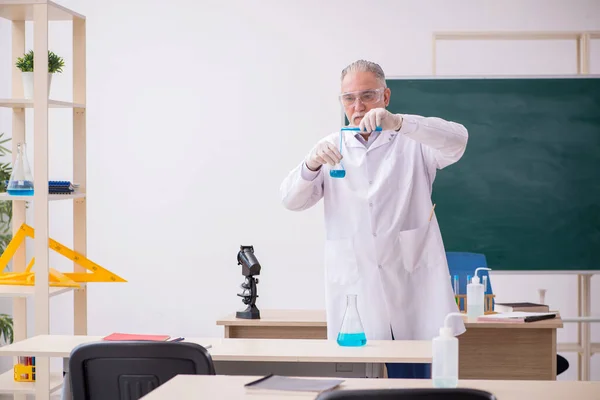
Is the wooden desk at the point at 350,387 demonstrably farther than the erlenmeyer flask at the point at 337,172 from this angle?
No

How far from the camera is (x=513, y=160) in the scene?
15.7 feet

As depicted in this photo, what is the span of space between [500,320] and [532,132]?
1.57 meters

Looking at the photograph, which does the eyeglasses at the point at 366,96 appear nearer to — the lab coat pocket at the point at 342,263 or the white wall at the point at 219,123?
the lab coat pocket at the point at 342,263

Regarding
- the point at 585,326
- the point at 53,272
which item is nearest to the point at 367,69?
the point at 53,272

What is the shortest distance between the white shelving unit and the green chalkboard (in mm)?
1891

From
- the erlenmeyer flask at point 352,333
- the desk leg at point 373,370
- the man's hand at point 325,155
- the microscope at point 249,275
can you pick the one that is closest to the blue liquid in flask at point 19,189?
the microscope at point 249,275

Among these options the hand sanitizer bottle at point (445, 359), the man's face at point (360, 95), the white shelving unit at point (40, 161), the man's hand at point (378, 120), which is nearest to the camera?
the hand sanitizer bottle at point (445, 359)

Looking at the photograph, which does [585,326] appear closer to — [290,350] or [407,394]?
[290,350]

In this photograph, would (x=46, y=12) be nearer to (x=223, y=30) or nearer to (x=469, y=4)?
(x=223, y=30)

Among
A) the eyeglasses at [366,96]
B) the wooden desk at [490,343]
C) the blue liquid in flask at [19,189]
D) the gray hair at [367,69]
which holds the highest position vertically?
the gray hair at [367,69]

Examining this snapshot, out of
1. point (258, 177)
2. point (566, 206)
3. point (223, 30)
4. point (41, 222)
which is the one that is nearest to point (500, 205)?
point (566, 206)

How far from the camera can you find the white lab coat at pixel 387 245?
2.91 m

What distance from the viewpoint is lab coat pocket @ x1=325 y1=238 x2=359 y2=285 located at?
2.93 m

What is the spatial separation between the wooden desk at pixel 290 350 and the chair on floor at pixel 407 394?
93 centimetres
